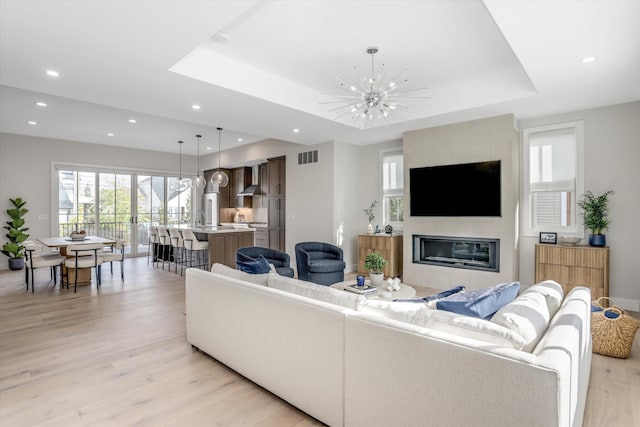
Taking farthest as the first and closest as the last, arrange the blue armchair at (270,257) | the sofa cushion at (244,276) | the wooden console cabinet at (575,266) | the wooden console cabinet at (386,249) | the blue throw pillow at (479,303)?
the wooden console cabinet at (386,249) → the blue armchair at (270,257) → the wooden console cabinet at (575,266) → the sofa cushion at (244,276) → the blue throw pillow at (479,303)

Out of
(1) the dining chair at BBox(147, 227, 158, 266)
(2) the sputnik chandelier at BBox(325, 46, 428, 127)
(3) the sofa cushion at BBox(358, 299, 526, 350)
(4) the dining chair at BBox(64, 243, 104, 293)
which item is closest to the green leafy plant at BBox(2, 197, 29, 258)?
(1) the dining chair at BBox(147, 227, 158, 266)

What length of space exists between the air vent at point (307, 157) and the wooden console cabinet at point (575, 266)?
Result: 421 centimetres

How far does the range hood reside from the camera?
8.98m

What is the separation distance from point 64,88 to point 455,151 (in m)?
5.14

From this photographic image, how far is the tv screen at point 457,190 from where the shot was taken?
198 inches

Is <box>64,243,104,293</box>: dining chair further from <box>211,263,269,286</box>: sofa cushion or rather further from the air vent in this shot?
the air vent

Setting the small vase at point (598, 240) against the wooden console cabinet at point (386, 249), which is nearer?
the small vase at point (598, 240)

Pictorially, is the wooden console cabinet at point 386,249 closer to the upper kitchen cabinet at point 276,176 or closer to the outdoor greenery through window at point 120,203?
the upper kitchen cabinet at point 276,176

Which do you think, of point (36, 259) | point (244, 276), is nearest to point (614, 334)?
point (244, 276)

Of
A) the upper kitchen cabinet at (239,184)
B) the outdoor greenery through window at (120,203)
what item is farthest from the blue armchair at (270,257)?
the outdoor greenery through window at (120,203)

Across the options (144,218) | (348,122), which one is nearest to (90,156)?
(144,218)

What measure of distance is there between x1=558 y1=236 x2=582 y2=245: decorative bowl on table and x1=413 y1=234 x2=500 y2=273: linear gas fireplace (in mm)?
757

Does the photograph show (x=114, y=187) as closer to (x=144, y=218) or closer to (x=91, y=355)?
(x=144, y=218)

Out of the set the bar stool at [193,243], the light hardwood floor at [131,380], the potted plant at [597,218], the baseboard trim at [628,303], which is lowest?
the light hardwood floor at [131,380]
